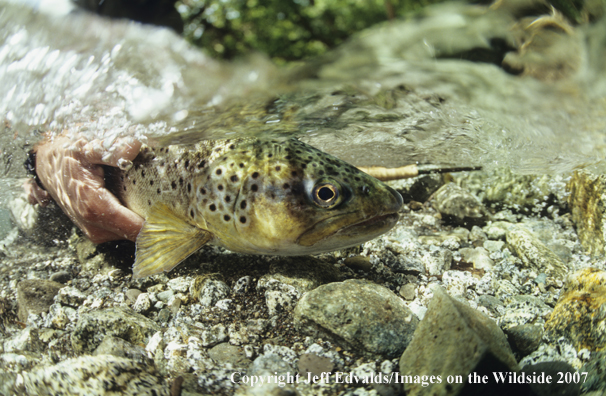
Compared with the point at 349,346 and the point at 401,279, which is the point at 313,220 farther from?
the point at 401,279

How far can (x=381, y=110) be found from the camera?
12.4ft

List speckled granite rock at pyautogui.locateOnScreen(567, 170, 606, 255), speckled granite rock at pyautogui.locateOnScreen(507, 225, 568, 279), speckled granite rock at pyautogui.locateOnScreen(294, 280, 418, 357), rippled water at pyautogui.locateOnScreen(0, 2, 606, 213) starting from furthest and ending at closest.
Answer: speckled granite rock at pyautogui.locateOnScreen(567, 170, 606, 255) → speckled granite rock at pyautogui.locateOnScreen(507, 225, 568, 279) → rippled water at pyautogui.locateOnScreen(0, 2, 606, 213) → speckled granite rock at pyautogui.locateOnScreen(294, 280, 418, 357)

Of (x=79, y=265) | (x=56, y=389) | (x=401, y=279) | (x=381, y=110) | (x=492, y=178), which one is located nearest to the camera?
(x=56, y=389)

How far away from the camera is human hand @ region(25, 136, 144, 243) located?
333 centimetres

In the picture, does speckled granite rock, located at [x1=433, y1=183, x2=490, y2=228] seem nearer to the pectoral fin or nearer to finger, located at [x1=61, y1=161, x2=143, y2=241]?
the pectoral fin

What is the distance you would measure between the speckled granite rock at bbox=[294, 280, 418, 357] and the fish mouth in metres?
0.38

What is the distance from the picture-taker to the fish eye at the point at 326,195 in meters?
2.44

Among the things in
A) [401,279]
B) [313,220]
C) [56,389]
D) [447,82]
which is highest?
Answer: [447,82]

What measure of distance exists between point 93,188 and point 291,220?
2.35m

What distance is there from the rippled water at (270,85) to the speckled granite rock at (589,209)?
68cm

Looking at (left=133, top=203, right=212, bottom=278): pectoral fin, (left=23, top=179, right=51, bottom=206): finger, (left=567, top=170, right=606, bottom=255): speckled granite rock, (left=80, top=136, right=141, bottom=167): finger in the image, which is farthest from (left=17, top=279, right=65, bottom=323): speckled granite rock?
(left=567, top=170, right=606, bottom=255): speckled granite rock

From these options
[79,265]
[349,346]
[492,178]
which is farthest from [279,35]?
[349,346]

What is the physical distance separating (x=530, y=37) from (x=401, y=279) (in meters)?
2.21
